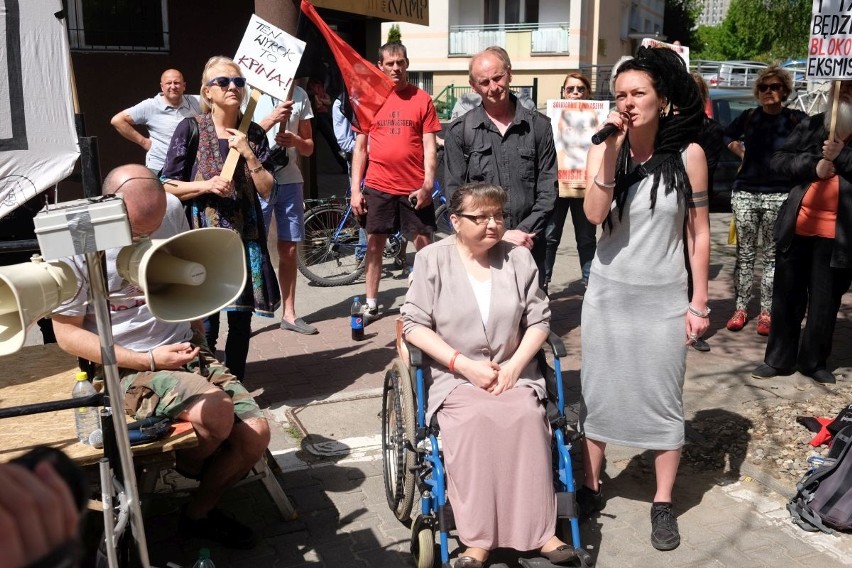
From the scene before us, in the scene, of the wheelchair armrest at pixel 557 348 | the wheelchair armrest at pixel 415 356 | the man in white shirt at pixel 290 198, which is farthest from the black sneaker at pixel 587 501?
the man in white shirt at pixel 290 198

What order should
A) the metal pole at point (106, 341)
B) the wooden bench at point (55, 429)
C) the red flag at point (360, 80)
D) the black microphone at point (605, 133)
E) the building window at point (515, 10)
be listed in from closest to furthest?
the metal pole at point (106, 341) → the wooden bench at point (55, 429) → the black microphone at point (605, 133) → the red flag at point (360, 80) → the building window at point (515, 10)

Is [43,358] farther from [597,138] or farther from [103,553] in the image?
[597,138]

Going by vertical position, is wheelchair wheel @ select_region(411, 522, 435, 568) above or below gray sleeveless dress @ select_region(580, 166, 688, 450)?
below

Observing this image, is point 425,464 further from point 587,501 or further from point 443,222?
point 443,222

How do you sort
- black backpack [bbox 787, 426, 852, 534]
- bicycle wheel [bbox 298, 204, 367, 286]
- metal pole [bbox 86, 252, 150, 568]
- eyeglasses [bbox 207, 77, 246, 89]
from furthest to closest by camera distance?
bicycle wheel [bbox 298, 204, 367, 286], eyeglasses [bbox 207, 77, 246, 89], black backpack [bbox 787, 426, 852, 534], metal pole [bbox 86, 252, 150, 568]

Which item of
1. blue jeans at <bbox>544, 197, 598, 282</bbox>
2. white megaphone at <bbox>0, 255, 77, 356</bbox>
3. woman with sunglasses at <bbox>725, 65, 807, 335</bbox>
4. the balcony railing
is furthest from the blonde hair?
the balcony railing

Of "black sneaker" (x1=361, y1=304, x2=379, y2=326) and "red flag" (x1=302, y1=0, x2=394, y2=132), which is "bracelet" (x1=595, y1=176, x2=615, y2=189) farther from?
"black sneaker" (x1=361, y1=304, x2=379, y2=326)

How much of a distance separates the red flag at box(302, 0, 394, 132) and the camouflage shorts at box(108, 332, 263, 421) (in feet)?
10.2

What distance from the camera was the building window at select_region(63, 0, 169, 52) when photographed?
971 centimetres

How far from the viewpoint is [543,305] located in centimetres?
383

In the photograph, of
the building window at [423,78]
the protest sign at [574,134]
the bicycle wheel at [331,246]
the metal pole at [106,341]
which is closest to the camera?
the metal pole at [106,341]

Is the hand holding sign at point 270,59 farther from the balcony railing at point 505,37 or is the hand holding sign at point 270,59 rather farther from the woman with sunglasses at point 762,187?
the balcony railing at point 505,37

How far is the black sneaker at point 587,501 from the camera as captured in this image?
3.95 metres

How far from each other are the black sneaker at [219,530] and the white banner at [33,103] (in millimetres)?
1527
